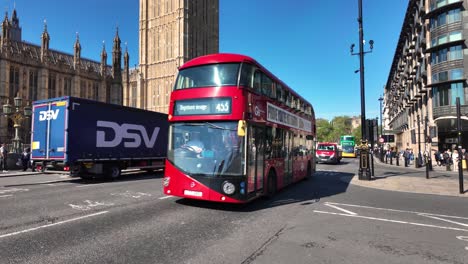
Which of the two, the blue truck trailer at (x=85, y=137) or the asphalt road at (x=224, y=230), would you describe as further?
the blue truck trailer at (x=85, y=137)

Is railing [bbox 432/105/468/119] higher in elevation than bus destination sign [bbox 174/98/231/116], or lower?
higher

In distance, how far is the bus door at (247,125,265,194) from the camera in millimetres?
7773

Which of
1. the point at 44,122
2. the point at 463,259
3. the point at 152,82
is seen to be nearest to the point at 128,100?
the point at 152,82

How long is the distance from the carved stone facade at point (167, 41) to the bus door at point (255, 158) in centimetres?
6336

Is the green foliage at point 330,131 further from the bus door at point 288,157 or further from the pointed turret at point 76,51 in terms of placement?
the bus door at point 288,157

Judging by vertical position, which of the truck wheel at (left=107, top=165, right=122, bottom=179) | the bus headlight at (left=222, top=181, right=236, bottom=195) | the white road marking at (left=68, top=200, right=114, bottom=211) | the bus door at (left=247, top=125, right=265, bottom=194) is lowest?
the white road marking at (left=68, top=200, right=114, bottom=211)

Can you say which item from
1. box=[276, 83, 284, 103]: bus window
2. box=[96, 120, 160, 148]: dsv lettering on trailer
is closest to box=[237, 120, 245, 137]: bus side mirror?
box=[276, 83, 284, 103]: bus window

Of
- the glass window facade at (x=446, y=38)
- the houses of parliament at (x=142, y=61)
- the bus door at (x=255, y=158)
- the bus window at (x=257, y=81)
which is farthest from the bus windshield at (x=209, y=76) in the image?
the houses of parliament at (x=142, y=61)

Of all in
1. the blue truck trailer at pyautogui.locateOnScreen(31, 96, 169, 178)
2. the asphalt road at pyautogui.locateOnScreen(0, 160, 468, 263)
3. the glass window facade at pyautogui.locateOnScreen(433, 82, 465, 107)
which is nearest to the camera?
the asphalt road at pyautogui.locateOnScreen(0, 160, 468, 263)

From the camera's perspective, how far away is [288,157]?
1153 centimetres

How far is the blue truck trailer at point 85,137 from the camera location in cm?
1311

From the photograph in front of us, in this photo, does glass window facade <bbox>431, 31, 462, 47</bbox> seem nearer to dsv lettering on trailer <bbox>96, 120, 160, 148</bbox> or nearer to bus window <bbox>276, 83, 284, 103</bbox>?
bus window <bbox>276, 83, 284, 103</bbox>

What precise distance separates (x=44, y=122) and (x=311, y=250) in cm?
1356

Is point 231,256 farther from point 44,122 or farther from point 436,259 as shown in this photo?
point 44,122
